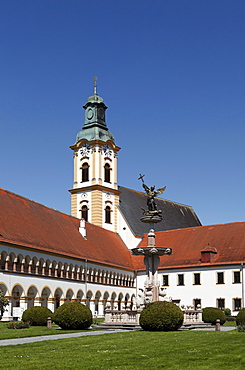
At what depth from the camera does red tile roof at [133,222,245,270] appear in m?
64.6

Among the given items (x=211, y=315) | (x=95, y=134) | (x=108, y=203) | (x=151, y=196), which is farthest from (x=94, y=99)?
(x=211, y=315)

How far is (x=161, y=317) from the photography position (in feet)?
99.2

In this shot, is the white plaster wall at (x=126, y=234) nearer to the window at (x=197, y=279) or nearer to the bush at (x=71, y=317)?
the window at (x=197, y=279)

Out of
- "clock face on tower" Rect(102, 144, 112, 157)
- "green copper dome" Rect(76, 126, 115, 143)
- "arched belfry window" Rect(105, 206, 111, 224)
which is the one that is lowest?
"arched belfry window" Rect(105, 206, 111, 224)

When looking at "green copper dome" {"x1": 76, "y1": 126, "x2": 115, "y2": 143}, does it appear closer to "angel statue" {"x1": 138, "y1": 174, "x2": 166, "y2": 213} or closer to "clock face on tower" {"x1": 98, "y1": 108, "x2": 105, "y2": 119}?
"clock face on tower" {"x1": 98, "y1": 108, "x2": 105, "y2": 119}

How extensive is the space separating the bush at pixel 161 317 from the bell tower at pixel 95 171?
45.4m

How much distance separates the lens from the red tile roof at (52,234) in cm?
5012

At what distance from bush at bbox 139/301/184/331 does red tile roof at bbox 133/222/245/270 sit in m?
33.5

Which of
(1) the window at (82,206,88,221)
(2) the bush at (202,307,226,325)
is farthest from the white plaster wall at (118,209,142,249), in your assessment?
(2) the bush at (202,307,226,325)

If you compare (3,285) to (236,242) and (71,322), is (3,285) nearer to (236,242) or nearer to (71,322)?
(71,322)

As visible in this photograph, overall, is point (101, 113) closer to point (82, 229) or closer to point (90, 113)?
point (90, 113)

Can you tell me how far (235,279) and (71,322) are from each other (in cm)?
3446

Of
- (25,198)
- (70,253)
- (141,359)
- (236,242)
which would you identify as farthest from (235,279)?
(141,359)

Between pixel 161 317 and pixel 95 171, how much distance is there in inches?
1907
